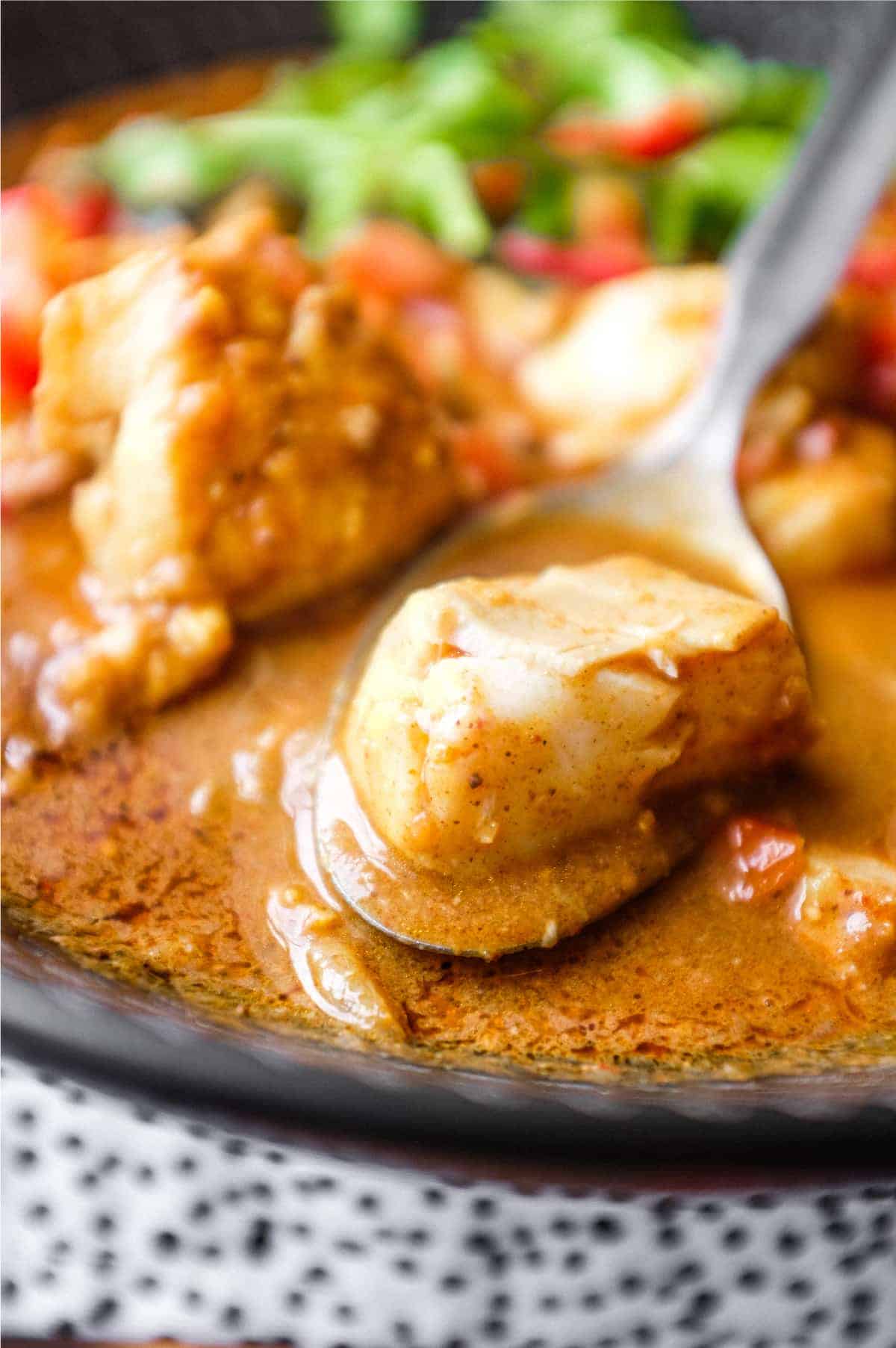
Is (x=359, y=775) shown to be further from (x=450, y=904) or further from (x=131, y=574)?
(x=131, y=574)

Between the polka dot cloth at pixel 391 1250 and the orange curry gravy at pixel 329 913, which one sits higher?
the orange curry gravy at pixel 329 913

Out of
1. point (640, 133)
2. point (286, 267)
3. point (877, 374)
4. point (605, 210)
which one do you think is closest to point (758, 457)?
point (877, 374)

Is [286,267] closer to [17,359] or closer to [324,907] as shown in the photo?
[17,359]

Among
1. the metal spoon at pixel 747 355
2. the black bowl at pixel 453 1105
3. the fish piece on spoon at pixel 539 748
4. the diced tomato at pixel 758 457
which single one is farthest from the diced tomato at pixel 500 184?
the black bowl at pixel 453 1105

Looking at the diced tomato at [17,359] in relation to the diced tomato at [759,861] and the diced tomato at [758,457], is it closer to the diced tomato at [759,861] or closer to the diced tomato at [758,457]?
the diced tomato at [758,457]

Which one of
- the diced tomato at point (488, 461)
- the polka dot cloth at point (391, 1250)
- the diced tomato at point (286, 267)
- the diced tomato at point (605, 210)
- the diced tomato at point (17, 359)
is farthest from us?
the diced tomato at point (605, 210)

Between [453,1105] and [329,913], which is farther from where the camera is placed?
[329,913]

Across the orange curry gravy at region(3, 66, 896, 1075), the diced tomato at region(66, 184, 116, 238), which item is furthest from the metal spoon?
the diced tomato at region(66, 184, 116, 238)
